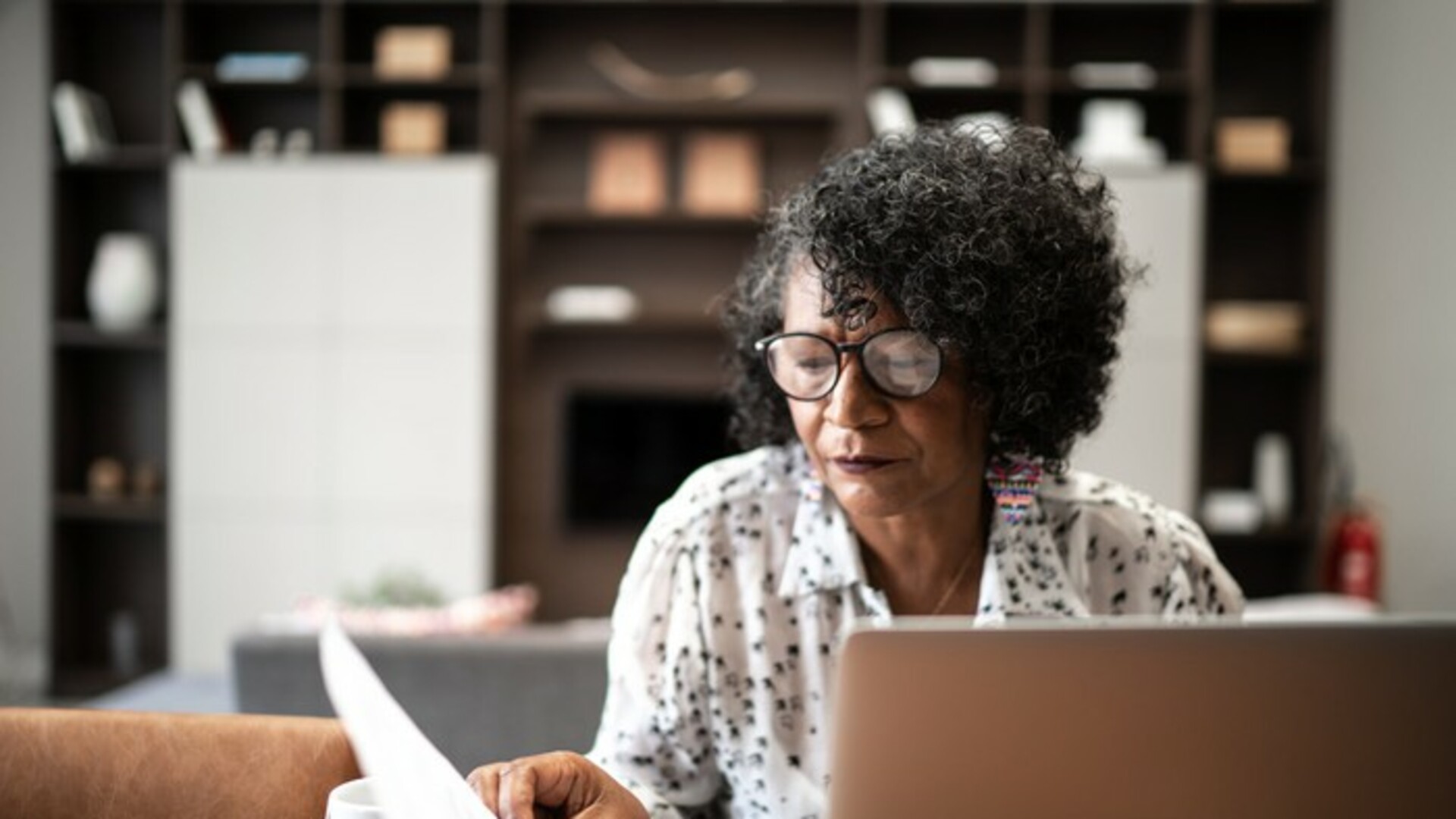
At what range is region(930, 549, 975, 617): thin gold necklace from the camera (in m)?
1.27

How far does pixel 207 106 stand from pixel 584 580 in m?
2.04

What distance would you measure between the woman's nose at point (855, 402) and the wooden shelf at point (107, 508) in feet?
13.5

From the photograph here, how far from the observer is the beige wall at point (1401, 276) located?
10.5 ft

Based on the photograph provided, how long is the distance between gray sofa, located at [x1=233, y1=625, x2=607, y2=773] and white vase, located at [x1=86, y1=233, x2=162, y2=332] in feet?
9.86

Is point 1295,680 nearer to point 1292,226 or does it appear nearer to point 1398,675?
point 1398,675

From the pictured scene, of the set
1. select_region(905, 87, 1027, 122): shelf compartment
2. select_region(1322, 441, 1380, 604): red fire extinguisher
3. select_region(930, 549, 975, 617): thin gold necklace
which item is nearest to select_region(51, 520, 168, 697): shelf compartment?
select_region(905, 87, 1027, 122): shelf compartment

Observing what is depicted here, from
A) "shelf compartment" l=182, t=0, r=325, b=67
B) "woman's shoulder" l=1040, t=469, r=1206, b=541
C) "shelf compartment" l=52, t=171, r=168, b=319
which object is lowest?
"woman's shoulder" l=1040, t=469, r=1206, b=541

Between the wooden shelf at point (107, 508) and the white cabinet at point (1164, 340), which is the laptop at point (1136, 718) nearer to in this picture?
the white cabinet at point (1164, 340)

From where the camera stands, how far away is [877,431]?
112cm

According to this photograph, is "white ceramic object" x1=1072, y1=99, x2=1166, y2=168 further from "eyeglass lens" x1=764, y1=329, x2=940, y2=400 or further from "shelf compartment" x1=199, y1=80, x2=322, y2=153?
"eyeglass lens" x1=764, y1=329, x2=940, y2=400

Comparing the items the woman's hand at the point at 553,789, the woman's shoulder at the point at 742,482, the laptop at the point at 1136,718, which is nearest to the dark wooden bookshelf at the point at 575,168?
the woman's shoulder at the point at 742,482

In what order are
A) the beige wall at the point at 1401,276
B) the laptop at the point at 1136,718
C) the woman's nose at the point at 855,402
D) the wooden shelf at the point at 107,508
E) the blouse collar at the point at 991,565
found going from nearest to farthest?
the laptop at the point at 1136,718 → the woman's nose at the point at 855,402 → the blouse collar at the point at 991,565 → the beige wall at the point at 1401,276 → the wooden shelf at the point at 107,508

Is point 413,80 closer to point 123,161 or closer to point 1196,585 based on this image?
point 123,161

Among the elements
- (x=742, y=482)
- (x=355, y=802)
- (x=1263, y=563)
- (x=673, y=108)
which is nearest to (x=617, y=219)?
(x=673, y=108)
